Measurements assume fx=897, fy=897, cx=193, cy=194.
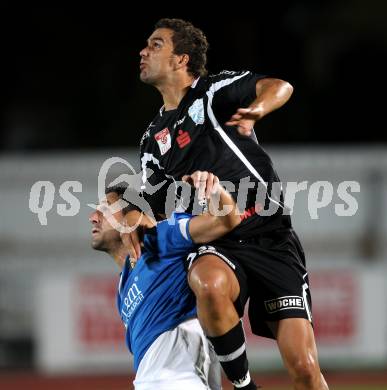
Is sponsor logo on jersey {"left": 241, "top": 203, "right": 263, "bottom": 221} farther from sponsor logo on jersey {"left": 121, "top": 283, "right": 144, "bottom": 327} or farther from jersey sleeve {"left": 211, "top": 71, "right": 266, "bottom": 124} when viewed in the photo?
sponsor logo on jersey {"left": 121, "top": 283, "right": 144, "bottom": 327}

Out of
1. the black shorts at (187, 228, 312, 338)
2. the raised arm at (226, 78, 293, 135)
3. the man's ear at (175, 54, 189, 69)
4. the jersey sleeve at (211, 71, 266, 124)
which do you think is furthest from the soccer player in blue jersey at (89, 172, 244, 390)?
the man's ear at (175, 54, 189, 69)

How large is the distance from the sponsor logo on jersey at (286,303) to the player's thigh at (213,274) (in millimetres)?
366

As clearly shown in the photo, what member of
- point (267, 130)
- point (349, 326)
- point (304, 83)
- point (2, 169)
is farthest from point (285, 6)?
point (349, 326)

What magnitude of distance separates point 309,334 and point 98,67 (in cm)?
1145

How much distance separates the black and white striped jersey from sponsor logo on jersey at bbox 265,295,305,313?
1.51 feet

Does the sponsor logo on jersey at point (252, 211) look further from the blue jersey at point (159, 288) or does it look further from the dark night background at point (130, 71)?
the dark night background at point (130, 71)

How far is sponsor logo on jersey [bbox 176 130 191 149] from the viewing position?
5551mm

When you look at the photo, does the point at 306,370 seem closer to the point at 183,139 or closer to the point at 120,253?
the point at 120,253

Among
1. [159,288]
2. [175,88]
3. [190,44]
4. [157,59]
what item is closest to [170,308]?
[159,288]

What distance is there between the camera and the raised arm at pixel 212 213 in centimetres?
468

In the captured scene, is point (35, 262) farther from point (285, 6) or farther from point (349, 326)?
point (285, 6)

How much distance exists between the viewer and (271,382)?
430 inches

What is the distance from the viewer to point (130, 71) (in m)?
15.8

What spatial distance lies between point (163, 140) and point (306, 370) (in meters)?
1.69
